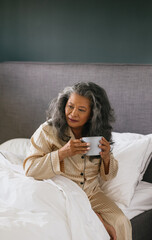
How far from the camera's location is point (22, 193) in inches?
70.4

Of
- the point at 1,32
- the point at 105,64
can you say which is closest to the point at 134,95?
the point at 105,64

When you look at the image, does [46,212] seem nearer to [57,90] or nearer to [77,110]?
[77,110]

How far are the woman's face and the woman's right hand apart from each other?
0.18 meters

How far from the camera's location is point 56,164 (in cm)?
185

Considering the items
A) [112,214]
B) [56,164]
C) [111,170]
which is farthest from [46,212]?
[111,170]

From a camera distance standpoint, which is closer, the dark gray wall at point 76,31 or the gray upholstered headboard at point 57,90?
the gray upholstered headboard at point 57,90

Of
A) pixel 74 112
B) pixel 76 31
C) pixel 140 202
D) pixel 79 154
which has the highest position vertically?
pixel 76 31

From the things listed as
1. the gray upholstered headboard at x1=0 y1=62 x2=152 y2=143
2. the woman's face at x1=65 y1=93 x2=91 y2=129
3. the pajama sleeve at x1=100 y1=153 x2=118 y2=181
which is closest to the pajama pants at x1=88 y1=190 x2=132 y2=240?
the pajama sleeve at x1=100 y1=153 x2=118 y2=181

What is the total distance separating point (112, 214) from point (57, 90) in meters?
1.39

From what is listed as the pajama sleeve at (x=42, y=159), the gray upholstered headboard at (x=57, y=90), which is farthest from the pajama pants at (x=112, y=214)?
the gray upholstered headboard at (x=57, y=90)

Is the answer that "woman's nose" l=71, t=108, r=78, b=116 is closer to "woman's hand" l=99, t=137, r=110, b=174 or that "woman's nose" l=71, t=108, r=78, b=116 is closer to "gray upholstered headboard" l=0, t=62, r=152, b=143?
"woman's hand" l=99, t=137, r=110, b=174

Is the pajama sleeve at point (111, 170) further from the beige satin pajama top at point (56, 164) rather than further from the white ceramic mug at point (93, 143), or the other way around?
the white ceramic mug at point (93, 143)

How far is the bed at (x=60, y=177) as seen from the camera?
1.61m

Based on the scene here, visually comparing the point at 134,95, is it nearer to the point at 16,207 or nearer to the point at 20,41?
the point at 16,207
